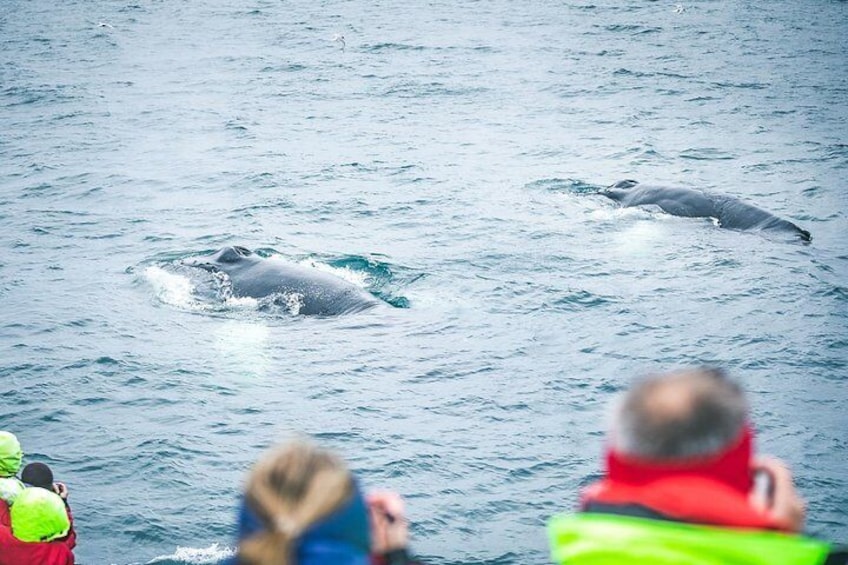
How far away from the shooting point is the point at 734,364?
721 inches

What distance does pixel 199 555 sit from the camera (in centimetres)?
1293

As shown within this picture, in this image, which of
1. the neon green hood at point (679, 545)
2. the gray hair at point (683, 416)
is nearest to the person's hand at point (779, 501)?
the neon green hood at point (679, 545)

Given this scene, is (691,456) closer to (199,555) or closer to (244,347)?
(199,555)

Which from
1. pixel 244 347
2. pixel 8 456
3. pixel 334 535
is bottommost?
pixel 244 347

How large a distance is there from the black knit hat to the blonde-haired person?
5.80m

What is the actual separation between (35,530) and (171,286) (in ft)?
47.4

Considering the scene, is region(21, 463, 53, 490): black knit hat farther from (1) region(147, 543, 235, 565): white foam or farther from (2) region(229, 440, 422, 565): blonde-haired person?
(2) region(229, 440, 422, 565): blonde-haired person

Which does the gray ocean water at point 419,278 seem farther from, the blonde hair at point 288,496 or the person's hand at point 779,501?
the blonde hair at point 288,496

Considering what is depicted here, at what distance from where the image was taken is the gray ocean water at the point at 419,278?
15.3 metres

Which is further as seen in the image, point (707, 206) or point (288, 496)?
point (707, 206)

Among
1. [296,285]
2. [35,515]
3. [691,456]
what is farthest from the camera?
[296,285]

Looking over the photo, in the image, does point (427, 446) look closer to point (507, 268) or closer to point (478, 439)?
point (478, 439)

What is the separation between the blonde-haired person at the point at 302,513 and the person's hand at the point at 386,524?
29.8 inches

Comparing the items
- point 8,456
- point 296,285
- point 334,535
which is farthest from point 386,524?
point 296,285
